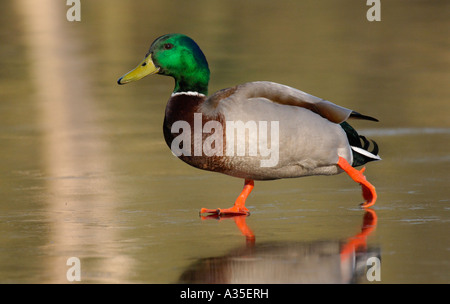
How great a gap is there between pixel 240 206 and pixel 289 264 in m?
1.26

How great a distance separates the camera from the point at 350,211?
564cm

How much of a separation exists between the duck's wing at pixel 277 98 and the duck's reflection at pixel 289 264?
3.45ft

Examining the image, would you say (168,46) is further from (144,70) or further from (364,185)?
(364,185)

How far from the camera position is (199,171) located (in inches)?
274

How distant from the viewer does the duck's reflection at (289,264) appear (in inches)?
173

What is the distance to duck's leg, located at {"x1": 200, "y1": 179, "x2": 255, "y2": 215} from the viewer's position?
5688 millimetres

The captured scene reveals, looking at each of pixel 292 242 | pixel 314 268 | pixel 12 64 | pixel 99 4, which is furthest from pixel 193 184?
pixel 99 4

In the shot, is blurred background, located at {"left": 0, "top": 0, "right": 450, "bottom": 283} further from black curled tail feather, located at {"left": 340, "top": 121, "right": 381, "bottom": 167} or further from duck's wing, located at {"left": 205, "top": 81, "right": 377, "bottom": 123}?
duck's wing, located at {"left": 205, "top": 81, "right": 377, "bottom": 123}

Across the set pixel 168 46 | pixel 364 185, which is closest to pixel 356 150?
pixel 364 185

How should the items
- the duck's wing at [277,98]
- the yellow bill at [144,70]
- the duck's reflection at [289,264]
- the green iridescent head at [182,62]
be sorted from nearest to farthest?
the duck's reflection at [289,264], the duck's wing at [277,98], the green iridescent head at [182,62], the yellow bill at [144,70]

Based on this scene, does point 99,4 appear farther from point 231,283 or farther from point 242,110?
point 231,283

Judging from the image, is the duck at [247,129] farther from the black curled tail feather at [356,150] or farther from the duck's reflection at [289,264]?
the duck's reflection at [289,264]

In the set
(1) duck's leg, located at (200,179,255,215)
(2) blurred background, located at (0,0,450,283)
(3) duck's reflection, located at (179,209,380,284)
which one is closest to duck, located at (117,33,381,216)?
(1) duck's leg, located at (200,179,255,215)

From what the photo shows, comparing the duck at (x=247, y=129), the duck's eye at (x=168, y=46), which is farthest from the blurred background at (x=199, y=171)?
the duck's eye at (x=168, y=46)
